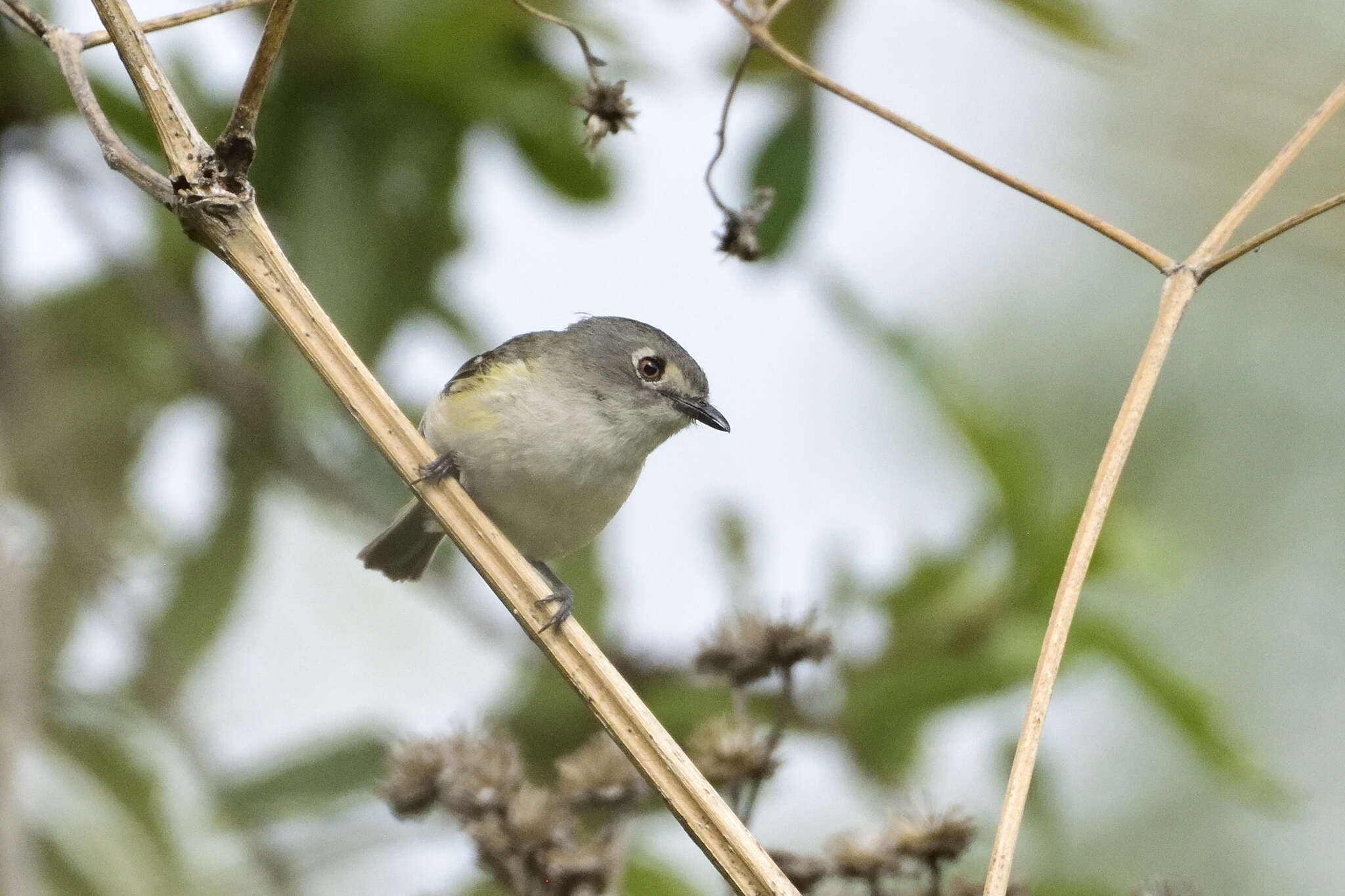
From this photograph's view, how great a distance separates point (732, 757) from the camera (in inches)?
91.2

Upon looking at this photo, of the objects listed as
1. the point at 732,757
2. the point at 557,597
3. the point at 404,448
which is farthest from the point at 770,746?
the point at 404,448

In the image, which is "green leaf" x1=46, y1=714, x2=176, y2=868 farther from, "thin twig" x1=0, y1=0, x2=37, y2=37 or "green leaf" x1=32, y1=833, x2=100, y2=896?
"thin twig" x1=0, y1=0, x2=37, y2=37

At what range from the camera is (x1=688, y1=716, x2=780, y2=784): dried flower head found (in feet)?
7.60

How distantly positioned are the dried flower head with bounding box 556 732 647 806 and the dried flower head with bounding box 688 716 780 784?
0.58ft

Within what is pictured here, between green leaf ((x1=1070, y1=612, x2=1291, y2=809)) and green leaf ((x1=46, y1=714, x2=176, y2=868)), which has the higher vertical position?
green leaf ((x1=46, y1=714, x2=176, y2=868))

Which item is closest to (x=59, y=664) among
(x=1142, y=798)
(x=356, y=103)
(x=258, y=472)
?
(x=258, y=472)

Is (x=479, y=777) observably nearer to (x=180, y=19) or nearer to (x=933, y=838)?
(x=933, y=838)

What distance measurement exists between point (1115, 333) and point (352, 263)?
531 cm

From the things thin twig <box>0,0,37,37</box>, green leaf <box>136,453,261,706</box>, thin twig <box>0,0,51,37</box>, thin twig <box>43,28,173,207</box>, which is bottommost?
thin twig <box>43,28,173,207</box>

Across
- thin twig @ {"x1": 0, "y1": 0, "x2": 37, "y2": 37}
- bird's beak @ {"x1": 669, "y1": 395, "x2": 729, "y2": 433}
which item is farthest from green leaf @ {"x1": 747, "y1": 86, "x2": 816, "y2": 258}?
thin twig @ {"x1": 0, "y1": 0, "x2": 37, "y2": 37}

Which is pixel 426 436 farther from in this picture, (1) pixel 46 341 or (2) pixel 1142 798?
(2) pixel 1142 798

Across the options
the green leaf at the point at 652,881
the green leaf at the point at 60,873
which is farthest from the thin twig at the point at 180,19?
the green leaf at the point at 60,873

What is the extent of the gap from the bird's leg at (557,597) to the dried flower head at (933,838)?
0.65 m

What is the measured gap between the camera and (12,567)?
3.28m
